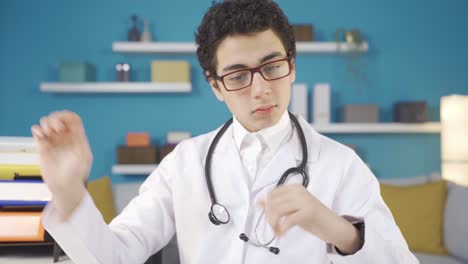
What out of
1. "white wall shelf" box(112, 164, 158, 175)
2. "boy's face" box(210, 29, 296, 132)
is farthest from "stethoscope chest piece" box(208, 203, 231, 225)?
"white wall shelf" box(112, 164, 158, 175)

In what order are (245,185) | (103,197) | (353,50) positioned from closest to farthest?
(245,185) → (103,197) → (353,50)

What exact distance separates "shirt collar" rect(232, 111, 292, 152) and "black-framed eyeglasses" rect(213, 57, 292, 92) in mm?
156

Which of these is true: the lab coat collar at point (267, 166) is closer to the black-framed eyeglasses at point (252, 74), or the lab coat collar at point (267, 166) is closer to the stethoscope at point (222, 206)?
the stethoscope at point (222, 206)

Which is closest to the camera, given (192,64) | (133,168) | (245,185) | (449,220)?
(245,185)

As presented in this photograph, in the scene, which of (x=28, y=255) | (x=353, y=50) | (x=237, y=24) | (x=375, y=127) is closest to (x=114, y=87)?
A: (x=353, y=50)

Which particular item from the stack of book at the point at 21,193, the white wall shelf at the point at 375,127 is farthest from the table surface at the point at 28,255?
the white wall shelf at the point at 375,127

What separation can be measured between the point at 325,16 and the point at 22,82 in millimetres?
2472

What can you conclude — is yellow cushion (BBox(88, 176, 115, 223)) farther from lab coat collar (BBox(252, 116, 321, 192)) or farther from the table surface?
lab coat collar (BBox(252, 116, 321, 192))

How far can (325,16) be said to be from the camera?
3760 millimetres

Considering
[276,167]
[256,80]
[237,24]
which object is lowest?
[276,167]

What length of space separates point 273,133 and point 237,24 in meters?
0.30

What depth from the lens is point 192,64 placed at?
376cm

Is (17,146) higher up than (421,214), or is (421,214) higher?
(17,146)

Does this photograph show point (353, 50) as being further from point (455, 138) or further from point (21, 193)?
point (21, 193)
